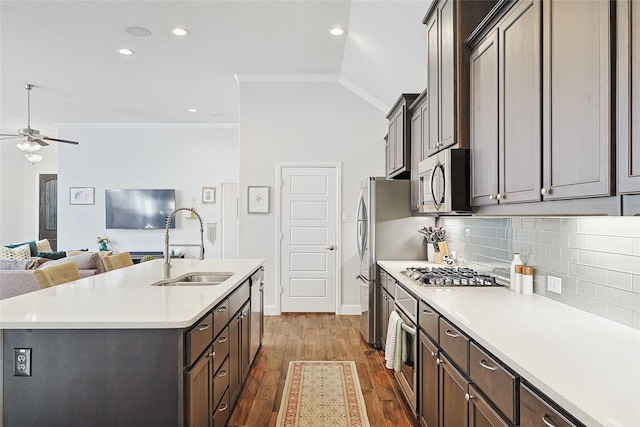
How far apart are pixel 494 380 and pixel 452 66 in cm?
171

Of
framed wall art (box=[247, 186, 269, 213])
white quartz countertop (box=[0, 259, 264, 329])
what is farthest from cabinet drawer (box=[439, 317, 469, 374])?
framed wall art (box=[247, 186, 269, 213])

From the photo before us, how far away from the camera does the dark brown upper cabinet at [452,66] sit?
2.33 meters

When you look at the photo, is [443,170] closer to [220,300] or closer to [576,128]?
[576,128]

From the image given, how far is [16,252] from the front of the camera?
19.2 feet

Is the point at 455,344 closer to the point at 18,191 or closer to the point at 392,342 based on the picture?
the point at 392,342

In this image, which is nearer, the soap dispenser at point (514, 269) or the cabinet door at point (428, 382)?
the cabinet door at point (428, 382)

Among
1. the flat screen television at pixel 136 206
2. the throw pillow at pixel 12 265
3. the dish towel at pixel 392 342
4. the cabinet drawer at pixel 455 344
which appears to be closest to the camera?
the cabinet drawer at pixel 455 344

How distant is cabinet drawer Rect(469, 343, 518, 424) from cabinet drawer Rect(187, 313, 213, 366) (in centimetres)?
118

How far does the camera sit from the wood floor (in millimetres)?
2762

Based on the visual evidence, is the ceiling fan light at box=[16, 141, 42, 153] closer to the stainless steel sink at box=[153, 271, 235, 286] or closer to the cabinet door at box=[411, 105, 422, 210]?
the stainless steel sink at box=[153, 271, 235, 286]

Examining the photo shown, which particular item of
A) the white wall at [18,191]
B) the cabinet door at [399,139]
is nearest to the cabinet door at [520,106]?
the cabinet door at [399,139]

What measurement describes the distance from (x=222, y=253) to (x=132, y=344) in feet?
20.8

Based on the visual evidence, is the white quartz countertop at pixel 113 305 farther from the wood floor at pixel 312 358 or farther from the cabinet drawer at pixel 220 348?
the wood floor at pixel 312 358

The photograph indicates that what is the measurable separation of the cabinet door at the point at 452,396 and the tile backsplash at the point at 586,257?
0.67 meters
